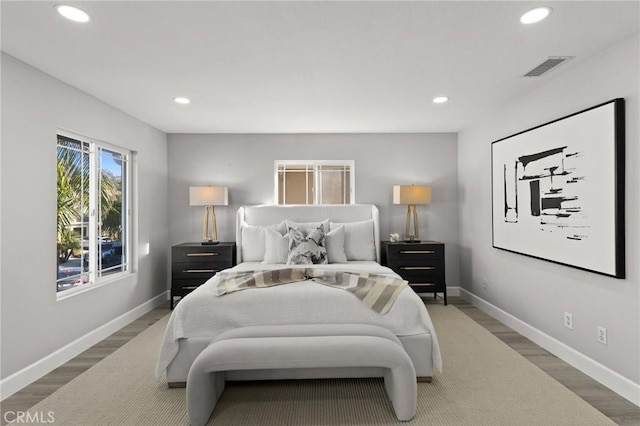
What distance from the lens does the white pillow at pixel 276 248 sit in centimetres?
419

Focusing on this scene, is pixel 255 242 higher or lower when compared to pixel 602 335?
higher

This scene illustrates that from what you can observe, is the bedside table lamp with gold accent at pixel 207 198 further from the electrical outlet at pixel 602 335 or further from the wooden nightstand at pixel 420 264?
the electrical outlet at pixel 602 335

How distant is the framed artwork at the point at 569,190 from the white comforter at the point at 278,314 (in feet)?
4.42

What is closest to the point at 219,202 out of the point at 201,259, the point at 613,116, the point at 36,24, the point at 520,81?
the point at 201,259

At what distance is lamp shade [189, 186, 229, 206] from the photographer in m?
4.74

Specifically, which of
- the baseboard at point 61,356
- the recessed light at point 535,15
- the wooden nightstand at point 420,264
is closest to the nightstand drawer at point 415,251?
the wooden nightstand at point 420,264

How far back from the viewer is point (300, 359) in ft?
6.90

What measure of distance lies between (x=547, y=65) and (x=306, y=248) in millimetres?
2798

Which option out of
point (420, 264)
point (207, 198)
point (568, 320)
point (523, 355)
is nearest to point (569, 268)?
point (568, 320)

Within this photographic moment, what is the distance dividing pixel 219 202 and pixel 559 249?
3820mm

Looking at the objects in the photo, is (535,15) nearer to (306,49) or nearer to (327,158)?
(306,49)

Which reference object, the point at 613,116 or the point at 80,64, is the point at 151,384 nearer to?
the point at 80,64

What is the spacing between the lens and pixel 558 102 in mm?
3045

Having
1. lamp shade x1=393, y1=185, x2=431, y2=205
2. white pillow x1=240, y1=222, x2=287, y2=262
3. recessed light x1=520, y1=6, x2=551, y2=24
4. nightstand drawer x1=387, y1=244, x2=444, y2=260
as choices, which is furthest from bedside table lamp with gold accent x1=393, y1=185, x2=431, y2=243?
recessed light x1=520, y1=6, x2=551, y2=24
